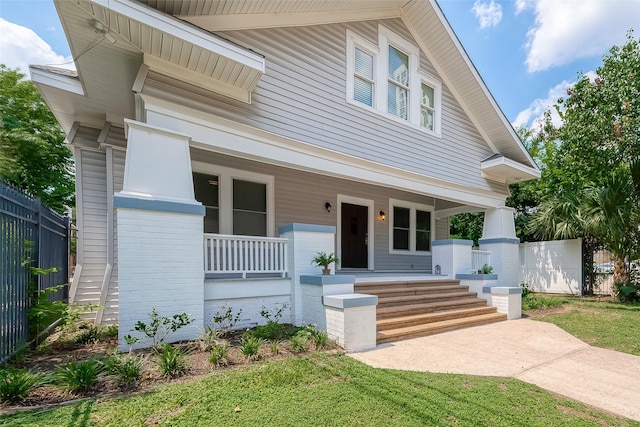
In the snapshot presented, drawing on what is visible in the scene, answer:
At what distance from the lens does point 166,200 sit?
15.1 feet

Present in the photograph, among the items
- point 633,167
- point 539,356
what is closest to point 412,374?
point 539,356

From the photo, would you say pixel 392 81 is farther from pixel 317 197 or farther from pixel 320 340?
pixel 320 340

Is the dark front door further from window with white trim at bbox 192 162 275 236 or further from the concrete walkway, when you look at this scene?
the concrete walkway

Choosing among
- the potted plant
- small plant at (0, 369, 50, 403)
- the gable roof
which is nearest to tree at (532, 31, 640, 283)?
the gable roof

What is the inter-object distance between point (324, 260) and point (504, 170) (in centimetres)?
700

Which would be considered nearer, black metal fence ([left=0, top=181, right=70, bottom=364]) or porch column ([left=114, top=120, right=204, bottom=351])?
black metal fence ([left=0, top=181, right=70, bottom=364])

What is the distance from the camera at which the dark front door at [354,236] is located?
32.5 ft

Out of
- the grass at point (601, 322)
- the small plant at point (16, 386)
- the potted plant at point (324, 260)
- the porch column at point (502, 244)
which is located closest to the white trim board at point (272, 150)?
the potted plant at point (324, 260)

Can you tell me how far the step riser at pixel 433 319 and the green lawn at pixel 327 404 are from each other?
1974 millimetres

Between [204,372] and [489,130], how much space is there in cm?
983

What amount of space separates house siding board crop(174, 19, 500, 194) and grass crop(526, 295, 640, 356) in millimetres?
4136

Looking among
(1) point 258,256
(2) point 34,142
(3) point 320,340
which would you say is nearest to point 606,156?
(3) point 320,340

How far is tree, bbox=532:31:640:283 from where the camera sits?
9.75m

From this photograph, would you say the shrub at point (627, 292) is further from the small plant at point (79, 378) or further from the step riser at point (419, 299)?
the small plant at point (79, 378)
